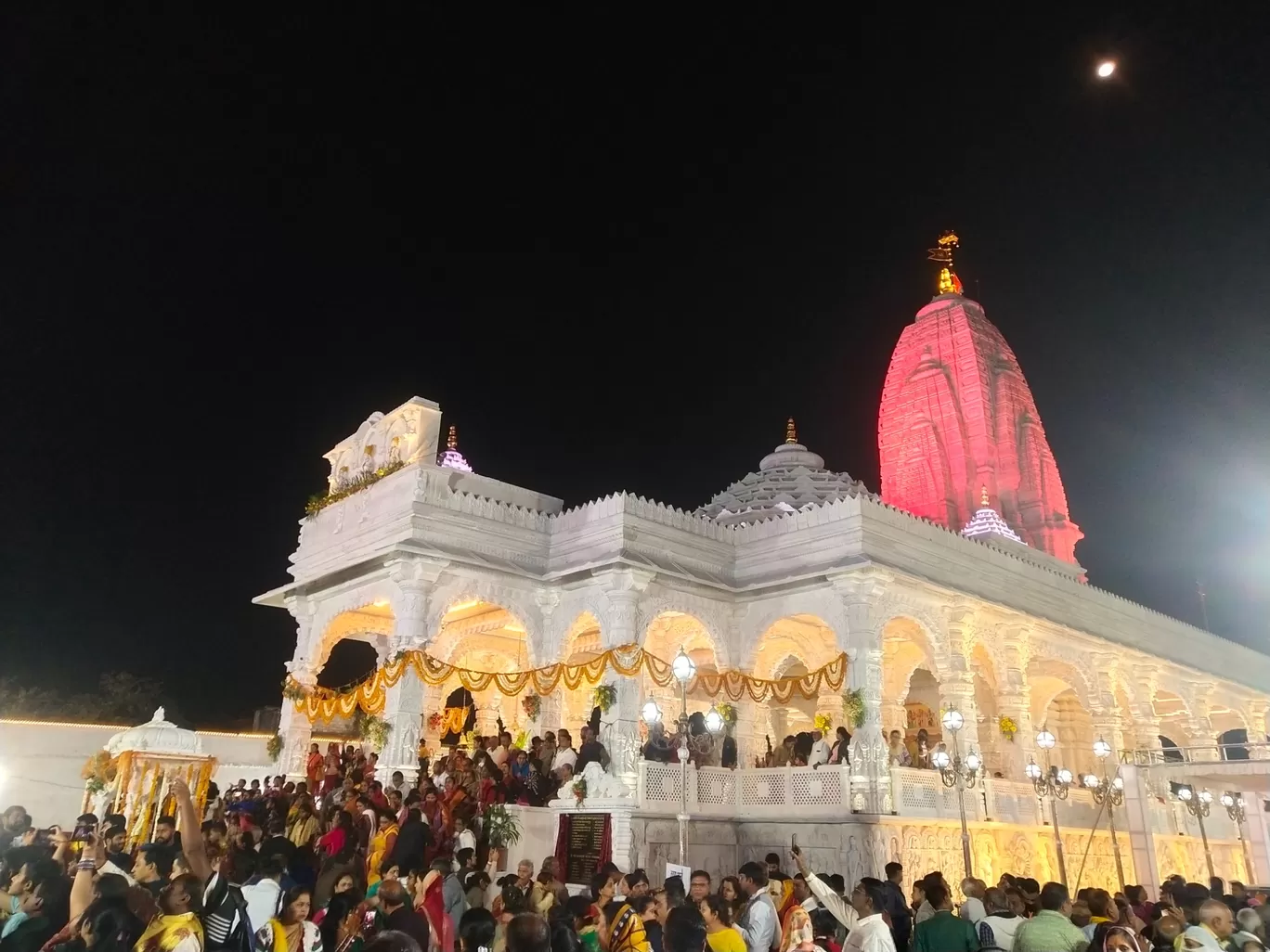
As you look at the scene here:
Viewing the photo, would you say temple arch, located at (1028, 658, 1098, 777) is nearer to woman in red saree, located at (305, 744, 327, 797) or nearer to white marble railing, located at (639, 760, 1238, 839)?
white marble railing, located at (639, 760, 1238, 839)

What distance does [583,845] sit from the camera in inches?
565

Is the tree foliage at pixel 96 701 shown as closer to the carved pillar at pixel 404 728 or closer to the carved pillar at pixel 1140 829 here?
the carved pillar at pixel 404 728

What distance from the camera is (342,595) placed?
19.2m

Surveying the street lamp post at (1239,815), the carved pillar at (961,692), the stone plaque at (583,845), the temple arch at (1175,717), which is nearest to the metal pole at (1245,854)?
the street lamp post at (1239,815)

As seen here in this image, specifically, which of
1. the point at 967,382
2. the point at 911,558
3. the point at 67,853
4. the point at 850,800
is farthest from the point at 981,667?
the point at 67,853

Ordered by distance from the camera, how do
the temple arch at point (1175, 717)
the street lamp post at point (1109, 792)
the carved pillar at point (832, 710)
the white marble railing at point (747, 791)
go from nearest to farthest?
the white marble railing at point (747, 791) → the street lamp post at point (1109, 792) → the carved pillar at point (832, 710) → the temple arch at point (1175, 717)

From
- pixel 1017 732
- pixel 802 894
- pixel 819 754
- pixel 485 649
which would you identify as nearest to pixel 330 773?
pixel 819 754

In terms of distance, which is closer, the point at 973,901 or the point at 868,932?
the point at 868,932

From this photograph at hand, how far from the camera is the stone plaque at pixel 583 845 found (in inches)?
557

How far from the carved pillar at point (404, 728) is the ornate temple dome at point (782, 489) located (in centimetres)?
1015

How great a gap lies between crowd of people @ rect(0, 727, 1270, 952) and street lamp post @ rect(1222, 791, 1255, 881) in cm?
1100

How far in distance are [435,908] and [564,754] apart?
8492mm

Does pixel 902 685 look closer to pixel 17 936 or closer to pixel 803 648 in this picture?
pixel 803 648

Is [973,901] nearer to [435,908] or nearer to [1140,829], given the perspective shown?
[435,908]
